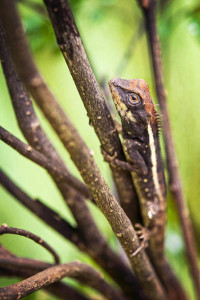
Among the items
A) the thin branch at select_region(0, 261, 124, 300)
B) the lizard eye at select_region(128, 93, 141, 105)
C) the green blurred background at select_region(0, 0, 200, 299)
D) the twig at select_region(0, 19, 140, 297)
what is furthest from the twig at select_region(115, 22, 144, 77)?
the thin branch at select_region(0, 261, 124, 300)

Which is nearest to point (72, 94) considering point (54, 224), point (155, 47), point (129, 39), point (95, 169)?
point (129, 39)

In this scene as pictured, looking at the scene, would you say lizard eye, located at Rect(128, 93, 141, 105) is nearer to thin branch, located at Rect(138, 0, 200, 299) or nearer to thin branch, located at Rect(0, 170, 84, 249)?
thin branch, located at Rect(138, 0, 200, 299)

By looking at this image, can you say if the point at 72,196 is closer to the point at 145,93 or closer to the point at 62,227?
the point at 62,227

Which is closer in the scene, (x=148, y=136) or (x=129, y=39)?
(x=148, y=136)

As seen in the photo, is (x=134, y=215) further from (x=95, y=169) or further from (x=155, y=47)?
(x=155, y=47)

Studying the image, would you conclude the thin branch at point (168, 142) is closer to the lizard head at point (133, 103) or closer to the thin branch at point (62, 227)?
the lizard head at point (133, 103)

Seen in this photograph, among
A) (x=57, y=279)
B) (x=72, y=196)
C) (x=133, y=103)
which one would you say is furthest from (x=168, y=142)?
(x=57, y=279)
